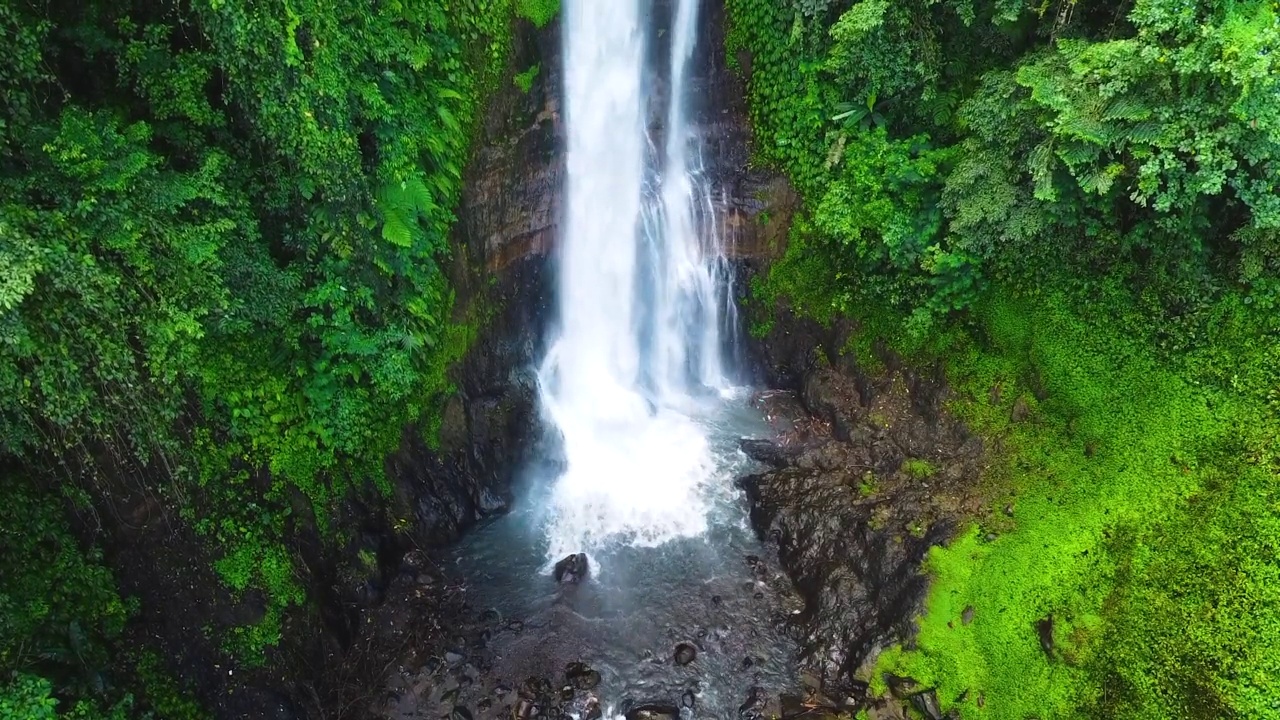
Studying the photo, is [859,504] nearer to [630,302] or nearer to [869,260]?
[869,260]

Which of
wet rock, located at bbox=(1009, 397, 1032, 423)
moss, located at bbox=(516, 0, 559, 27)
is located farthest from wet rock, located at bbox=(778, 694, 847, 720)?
moss, located at bbox=(516, 0, 559, 27)

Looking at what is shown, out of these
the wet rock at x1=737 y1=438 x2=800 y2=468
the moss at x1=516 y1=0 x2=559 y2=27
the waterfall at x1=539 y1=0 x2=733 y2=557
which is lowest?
the wet rock at x1=737 y1=438 x2=800 y2=468

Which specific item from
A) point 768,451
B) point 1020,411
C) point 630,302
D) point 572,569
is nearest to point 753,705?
point 572,569

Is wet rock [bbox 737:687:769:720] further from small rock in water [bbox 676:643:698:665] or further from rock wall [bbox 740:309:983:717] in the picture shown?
small rock in water [bbox 676:643:698:665]

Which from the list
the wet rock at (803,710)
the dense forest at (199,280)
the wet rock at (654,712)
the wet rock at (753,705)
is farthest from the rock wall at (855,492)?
the dense forest at (199,280)

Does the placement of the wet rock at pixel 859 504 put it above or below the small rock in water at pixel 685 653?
above

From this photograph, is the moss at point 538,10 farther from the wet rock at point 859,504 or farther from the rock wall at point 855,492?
the wet rock at point 859,504
